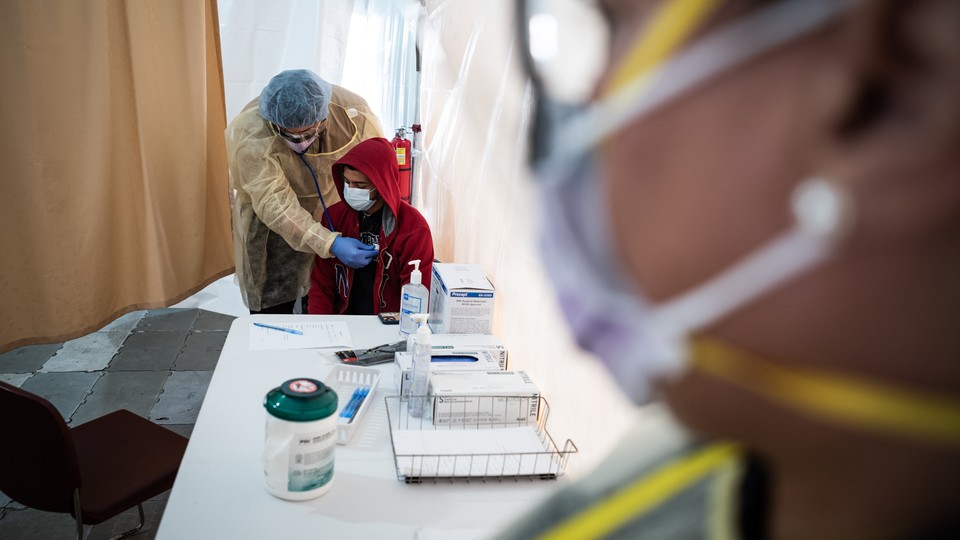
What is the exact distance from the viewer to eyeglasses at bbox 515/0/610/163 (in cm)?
44

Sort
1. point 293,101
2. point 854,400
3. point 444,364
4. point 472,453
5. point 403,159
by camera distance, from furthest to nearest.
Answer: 1. point 403,159
2. point 293,101
3. point 444,364
4. point 472,453
5. point 854,400

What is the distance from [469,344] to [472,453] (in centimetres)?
46

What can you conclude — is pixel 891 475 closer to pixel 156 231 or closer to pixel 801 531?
pixel 801 531

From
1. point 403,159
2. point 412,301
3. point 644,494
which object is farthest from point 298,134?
point 644,494

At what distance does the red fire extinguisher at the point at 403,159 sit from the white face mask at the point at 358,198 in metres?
0.96

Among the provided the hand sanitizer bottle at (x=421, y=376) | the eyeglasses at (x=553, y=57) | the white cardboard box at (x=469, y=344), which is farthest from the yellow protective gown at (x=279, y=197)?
the eyeglasses at (x=553, y=57)

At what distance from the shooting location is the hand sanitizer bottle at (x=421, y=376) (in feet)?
4.84

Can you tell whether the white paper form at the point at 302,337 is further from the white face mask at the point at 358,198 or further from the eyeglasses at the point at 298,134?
the eyeglasses at the point at 298,134

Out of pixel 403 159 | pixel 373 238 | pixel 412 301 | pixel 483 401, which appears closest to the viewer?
pixel 483 401

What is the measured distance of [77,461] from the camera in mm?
1507

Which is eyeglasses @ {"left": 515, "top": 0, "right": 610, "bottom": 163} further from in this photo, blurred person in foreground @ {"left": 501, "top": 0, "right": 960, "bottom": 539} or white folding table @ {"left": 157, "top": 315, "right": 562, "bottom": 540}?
white folding table @ {"left": 157, "top": 315, "right": 562, "bottom": 540}

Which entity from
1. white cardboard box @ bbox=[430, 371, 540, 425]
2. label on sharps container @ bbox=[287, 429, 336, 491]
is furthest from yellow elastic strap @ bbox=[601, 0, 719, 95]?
white cardboard box @ bbox=[430, 371, 540, 425]

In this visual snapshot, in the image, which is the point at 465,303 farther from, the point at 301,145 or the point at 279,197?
the point at 301,145

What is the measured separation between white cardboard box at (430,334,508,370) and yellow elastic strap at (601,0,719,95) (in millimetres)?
1347
